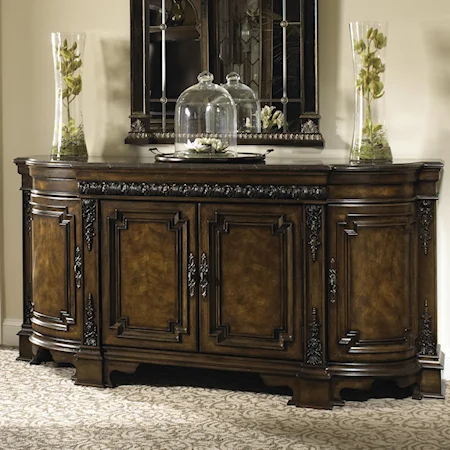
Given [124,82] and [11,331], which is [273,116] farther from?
[11,331]

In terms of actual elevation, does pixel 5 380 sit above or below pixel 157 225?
below

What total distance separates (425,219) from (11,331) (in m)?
2.26

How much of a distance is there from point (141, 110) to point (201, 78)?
0.45 m

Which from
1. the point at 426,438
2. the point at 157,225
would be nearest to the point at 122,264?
the point at 157,225

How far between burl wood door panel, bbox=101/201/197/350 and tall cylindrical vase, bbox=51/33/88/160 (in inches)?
16.7

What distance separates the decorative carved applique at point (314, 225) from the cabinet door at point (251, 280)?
0.15 ft

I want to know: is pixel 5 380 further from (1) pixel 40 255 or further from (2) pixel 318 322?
(2) pixel 318 322

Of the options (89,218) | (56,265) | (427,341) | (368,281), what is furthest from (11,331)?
(427,341)

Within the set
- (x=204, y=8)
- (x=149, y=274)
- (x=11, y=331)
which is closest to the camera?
(x=149, y=274)

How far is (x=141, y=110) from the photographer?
4438 millimetres

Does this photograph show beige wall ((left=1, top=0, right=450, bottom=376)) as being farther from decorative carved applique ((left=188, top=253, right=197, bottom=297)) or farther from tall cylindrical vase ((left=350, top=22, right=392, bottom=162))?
decorative carved applique ((left=188, top=253, right=197, bottom=297))

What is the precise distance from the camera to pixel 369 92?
382cm

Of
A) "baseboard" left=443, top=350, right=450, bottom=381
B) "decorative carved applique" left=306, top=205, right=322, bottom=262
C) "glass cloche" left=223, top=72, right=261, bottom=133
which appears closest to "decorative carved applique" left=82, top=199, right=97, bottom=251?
"glass cloche" left=223, top=72, right=261, bottom=133

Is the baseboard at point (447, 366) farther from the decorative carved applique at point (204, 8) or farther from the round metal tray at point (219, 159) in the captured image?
the decorative carved applique at point (204, 8)
